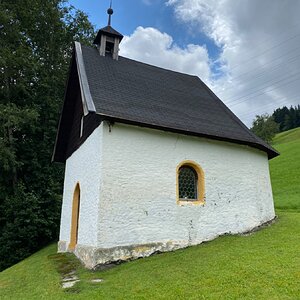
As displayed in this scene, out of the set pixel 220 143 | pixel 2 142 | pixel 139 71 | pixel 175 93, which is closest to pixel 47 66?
pixel 2 142

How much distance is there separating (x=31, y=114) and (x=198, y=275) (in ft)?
46.7

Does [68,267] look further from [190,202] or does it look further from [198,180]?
[198,180]

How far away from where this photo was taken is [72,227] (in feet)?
40.8

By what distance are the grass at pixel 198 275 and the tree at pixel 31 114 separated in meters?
6.73

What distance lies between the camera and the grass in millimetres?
5566

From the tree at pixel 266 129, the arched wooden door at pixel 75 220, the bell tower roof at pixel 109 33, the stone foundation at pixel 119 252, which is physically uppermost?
the tree at pixel 266 129

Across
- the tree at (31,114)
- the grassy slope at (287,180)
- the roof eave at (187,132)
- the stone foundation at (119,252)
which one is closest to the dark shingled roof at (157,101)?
the roof eave at (187,132)

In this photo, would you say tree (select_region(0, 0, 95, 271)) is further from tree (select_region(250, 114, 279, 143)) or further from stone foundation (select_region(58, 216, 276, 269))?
tree (select_region(250, 114, 279, 143))

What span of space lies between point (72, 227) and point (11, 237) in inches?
236

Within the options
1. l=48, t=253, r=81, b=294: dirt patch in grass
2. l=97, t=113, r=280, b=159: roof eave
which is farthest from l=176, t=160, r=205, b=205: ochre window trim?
l=48, t=253, r=81, b=294: dirt patch in grass

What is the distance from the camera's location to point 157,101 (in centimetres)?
1195

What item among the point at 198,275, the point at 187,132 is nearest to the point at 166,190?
the point at 187,132

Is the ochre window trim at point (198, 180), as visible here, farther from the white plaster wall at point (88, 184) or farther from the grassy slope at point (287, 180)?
the grassy slope at point (287, 180)

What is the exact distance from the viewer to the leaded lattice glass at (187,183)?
10.7m
